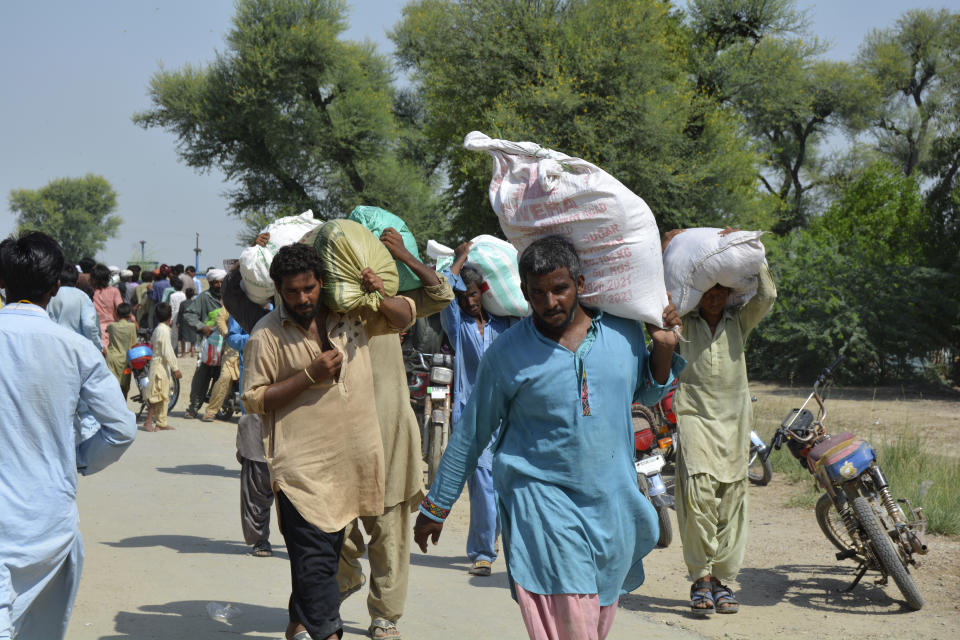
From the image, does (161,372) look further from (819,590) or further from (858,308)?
(858,308)

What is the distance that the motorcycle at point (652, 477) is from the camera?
7.22 m

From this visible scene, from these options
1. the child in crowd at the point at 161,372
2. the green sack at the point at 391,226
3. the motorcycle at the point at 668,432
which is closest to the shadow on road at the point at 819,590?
the motorcycle at the point at 668,432

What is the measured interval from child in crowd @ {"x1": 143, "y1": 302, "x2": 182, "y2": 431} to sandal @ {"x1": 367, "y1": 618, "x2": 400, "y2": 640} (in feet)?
30.3

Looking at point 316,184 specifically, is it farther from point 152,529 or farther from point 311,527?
point 311,527

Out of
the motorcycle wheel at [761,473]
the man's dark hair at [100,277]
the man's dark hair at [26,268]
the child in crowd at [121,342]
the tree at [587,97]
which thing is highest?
the tree at [587,97]

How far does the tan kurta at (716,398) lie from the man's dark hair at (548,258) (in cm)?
256

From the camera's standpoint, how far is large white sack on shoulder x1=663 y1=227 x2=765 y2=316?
5.75 m

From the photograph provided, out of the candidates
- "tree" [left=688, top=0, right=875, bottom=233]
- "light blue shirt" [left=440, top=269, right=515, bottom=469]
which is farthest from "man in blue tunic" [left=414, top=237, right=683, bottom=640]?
"tree" [left=688, top=0, right=875, bottom=233]

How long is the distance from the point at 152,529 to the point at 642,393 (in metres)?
5.25

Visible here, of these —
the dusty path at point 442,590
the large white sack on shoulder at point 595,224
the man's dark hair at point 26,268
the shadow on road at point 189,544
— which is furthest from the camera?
the shadow on road at point 189,544

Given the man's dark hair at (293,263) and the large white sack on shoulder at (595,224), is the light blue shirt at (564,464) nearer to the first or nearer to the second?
the large white sack on shoulder at (595,224)

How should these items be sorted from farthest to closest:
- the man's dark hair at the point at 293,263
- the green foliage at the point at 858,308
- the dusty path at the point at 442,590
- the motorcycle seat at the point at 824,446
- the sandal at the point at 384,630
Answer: the green foliage at the point at 858,308
the motorcycle seat at the point at 824,446
the dusty path at the point at 442,590
the sandal at the point at 384,630
the man's dark hair at the point at 293,263

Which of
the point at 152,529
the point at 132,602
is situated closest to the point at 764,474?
the point at 152,529

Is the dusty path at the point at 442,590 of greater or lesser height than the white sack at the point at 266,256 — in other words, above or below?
below
